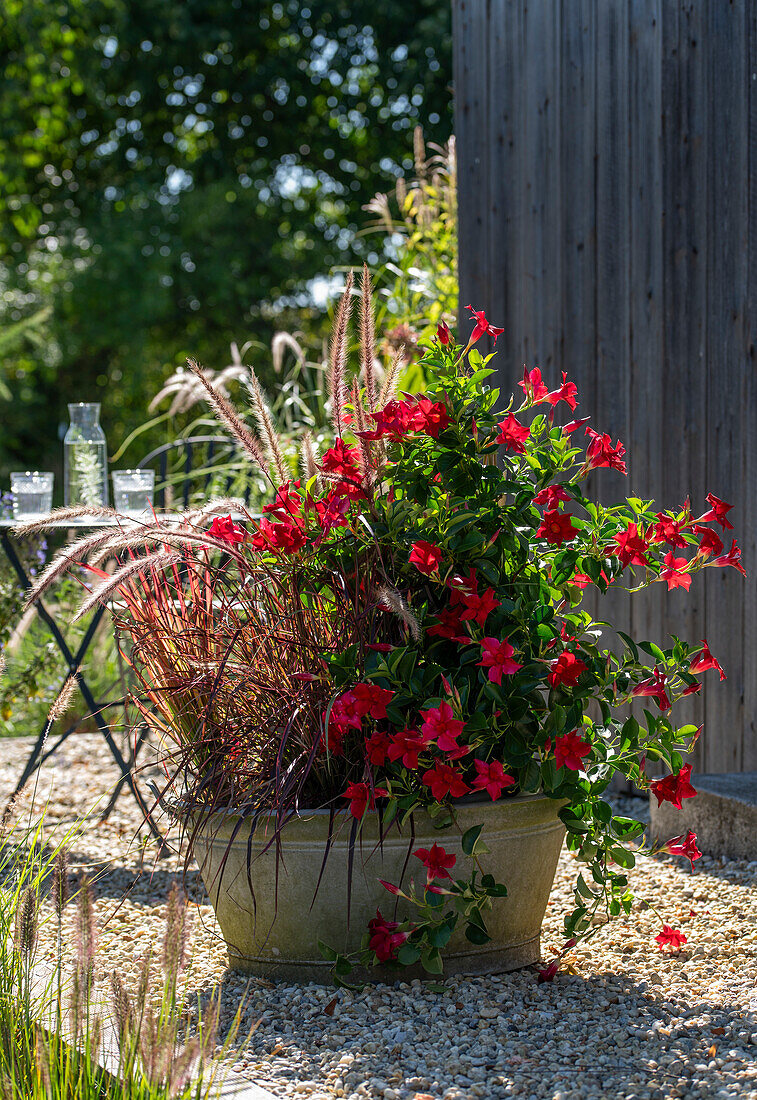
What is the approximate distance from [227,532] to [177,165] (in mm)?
11744

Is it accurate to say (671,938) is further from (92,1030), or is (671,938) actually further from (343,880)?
(92,1030)

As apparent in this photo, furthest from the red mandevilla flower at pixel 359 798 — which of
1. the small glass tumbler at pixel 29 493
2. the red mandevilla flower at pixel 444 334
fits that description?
the small glass tumbler at pixel 29 493

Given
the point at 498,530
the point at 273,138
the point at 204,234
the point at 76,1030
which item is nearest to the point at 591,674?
the point at 498,530

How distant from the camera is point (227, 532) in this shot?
70.9 inches

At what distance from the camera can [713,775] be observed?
2592mm

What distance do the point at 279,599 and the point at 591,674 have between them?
513mm

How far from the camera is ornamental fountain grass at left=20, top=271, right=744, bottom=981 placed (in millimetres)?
1628

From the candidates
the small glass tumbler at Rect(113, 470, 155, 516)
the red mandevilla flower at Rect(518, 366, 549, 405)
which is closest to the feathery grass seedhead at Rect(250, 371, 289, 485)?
the red mandevilla flower at Rect(518, 366, 549, 405)

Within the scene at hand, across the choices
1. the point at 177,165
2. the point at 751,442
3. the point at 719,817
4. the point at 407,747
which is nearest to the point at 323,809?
the point at 407,747

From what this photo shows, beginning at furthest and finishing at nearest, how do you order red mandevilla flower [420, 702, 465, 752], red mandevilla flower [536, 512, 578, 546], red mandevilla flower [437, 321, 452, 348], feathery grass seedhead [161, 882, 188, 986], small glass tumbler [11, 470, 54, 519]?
small glass tumbler [11, 470, 54, 519] < red mandevilla flower [437, 321, 452, 348] < red mandevilla flower [536, 512, 578, 546] < red mandevilla flower [420, 702, 465, 752] < feathery grass seedhead [161, 882, 188, 986]

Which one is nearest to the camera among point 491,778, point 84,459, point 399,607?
point 399,607

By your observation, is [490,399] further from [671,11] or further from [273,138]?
[273,138]

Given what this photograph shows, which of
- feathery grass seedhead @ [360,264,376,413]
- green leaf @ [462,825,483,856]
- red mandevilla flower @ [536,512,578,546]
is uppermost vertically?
feathery grass seedhead @ [360,264,376,413]

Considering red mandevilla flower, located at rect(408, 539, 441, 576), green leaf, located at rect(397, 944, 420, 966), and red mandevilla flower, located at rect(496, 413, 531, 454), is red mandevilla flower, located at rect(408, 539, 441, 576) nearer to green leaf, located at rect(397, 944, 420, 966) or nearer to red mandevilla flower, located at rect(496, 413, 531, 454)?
red mandevilla flower, located at rect(496, 413, 531, 454)
